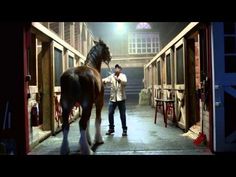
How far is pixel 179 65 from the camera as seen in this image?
8625 millimetres

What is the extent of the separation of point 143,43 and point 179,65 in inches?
711

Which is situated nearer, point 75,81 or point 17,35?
point 17,35

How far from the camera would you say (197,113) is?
7918mm

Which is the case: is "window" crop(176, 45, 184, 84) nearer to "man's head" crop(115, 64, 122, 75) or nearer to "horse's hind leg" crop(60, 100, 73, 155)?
"man's head" crop(115, 64, 122, 75)

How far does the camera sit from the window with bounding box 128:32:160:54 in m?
26.2

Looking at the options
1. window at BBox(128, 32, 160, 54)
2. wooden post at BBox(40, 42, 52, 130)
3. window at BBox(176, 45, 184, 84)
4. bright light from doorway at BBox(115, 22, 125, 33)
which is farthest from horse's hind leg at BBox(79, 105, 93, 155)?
bright light from doorway at BBox(115, 22, 125, 33)

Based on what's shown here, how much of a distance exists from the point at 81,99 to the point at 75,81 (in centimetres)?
34

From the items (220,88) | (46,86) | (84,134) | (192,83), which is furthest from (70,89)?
(192,83)

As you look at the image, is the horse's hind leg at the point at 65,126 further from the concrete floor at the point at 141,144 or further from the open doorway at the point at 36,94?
the open doorway at the point at 36,94

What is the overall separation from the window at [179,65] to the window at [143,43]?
1715cm

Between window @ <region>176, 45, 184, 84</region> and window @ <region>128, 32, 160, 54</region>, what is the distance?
17.1 meters

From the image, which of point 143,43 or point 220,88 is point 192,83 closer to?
point 220,88
